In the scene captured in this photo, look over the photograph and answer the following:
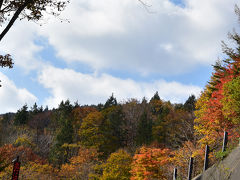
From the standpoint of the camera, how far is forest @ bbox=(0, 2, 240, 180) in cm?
1678

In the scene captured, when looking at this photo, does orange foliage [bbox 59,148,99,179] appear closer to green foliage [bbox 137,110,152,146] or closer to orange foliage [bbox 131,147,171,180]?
orange foliage [bbox 131,147,171,180]

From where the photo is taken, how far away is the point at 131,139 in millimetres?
49000

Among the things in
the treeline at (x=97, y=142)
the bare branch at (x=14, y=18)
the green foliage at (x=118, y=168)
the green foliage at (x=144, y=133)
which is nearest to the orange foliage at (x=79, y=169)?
the treeline at (x=97, y=142)

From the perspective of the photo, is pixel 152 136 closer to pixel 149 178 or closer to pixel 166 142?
pixel 166 142

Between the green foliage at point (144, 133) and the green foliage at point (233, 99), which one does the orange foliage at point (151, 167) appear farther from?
the green foliage at point (144, 133)

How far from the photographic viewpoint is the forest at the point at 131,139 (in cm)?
1678

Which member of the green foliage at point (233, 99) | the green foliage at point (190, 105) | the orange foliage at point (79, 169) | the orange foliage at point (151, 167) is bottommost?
the orange foliage at point (79, 169)

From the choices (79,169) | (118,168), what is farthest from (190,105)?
(79,169)

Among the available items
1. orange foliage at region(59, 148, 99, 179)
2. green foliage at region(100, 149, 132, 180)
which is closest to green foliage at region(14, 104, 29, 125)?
orange foliage at region(59, 148, 99, 179)

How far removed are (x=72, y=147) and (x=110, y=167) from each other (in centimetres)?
1524

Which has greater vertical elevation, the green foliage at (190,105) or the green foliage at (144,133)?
the green foliage at (190,105)

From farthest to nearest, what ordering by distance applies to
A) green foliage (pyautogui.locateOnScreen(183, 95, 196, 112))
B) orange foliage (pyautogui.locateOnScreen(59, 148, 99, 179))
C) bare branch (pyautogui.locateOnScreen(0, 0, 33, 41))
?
green foliage (pyautogui.locateOnScreen(183, 95, 196, 112))
orange foliage (pyautogui.locateOnScreen(59, 148, 99, 179))
bare branch (pyautogui.locateOnScreen(0, 0, 33, 41))


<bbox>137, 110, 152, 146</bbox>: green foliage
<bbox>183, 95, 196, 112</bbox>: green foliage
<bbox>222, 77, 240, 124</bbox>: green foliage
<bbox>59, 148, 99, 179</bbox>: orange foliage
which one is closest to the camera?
<bbox>222, 77, 240, 124</bbox>: green foliage

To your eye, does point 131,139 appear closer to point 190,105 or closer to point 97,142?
point 97,142
